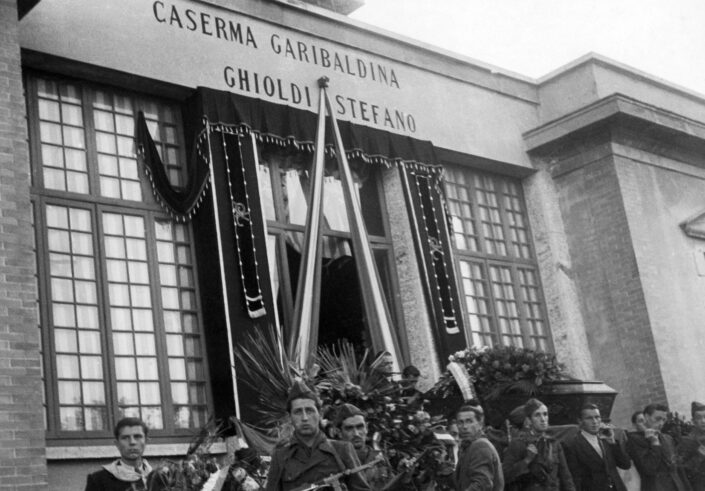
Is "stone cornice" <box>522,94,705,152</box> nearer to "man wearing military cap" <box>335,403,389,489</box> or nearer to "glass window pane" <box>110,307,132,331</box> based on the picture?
"glass window pane" <box>110,307,132,331</box>

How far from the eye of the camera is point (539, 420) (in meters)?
9.07

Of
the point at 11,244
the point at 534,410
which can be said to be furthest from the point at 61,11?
the point at 534,410

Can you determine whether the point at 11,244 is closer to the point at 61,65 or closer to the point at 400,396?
the point at 61,65

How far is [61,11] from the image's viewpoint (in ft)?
40.5

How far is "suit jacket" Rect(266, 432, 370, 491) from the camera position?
6.64 meters

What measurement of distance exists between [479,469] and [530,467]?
1443mm

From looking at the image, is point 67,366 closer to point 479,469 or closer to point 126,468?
point 126,468

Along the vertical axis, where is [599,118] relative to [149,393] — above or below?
above

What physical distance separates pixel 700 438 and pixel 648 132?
26.9 feet

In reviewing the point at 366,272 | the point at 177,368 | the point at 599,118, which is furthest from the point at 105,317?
the point at 599,118

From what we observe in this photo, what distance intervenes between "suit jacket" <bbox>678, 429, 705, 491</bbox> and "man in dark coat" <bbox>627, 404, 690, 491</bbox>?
0.17 m

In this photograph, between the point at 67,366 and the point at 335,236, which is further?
the point at 335,236

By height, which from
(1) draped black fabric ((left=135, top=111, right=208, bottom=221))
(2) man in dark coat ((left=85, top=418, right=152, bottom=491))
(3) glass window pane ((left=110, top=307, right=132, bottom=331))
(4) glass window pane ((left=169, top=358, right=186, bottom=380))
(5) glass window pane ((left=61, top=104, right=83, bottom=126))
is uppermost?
(5) glass window pane ((left=61, top=104, right=83, bottom=126))

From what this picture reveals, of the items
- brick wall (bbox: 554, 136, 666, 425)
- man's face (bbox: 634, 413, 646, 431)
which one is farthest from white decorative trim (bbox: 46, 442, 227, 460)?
brick wall (bbox: 554, 136, 666, 425)
